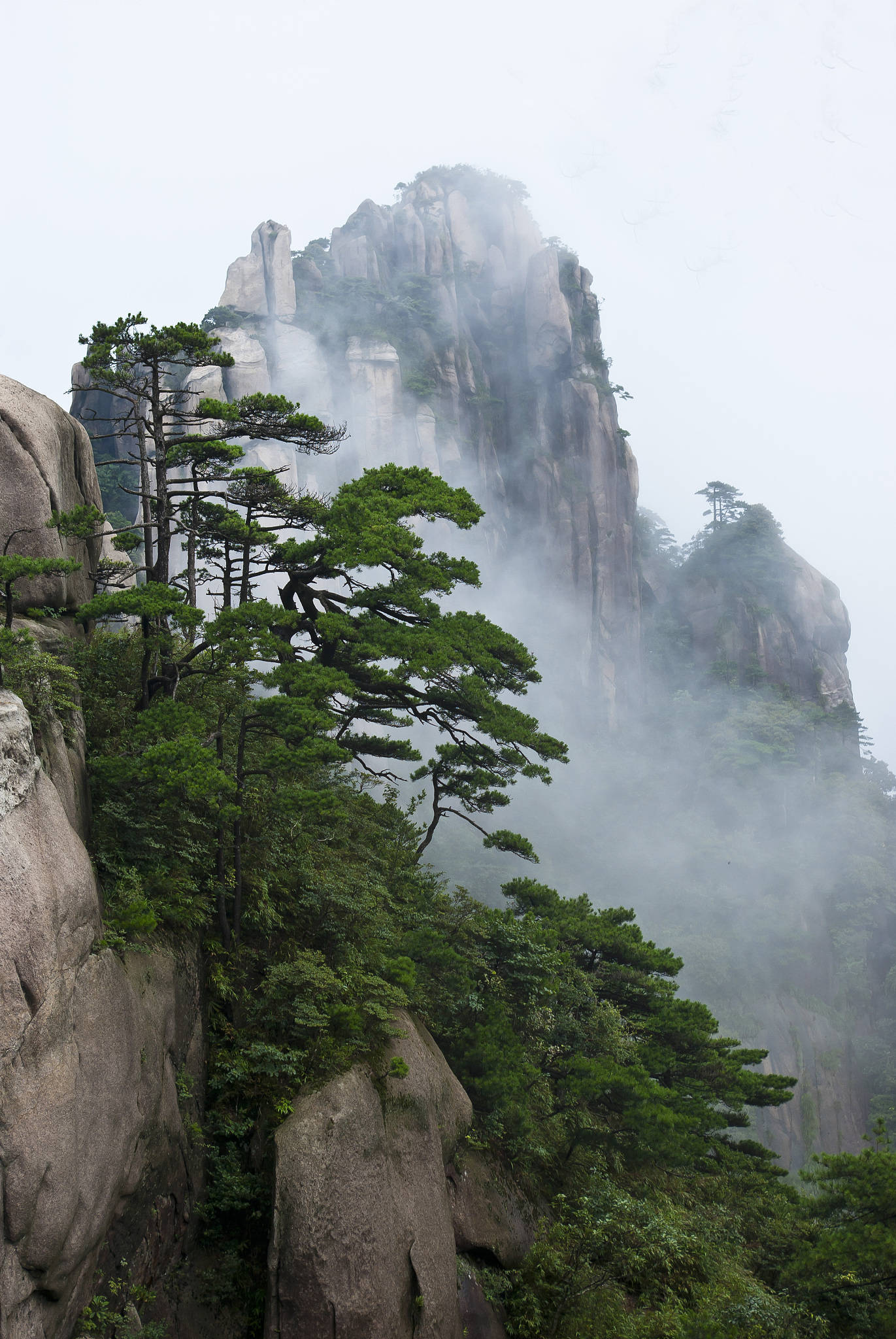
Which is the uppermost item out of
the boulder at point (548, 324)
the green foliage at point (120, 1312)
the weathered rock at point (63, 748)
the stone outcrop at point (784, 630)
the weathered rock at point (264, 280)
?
the boulder at point (548, 324)

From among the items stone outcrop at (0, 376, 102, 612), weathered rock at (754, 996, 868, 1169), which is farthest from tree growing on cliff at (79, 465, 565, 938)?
weathered rock at (754, 996, 868, 1169)

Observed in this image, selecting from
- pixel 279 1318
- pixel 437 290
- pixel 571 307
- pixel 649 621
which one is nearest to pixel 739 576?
pixel 649 621

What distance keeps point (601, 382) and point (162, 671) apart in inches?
1901

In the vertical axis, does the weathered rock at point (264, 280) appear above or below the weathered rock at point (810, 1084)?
above

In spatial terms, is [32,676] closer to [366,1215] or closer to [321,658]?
[321,658]

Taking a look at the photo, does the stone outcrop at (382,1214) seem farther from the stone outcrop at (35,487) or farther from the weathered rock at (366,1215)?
the stone outcrop at (35,487)

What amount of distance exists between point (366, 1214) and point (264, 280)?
4172cm

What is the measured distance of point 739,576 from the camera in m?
56.8

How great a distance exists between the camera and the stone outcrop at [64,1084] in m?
5.38

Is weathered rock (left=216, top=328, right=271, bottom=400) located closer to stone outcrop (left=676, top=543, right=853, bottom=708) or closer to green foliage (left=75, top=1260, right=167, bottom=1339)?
stone outcrop (left=676, top=543, right=853, bottom=708)

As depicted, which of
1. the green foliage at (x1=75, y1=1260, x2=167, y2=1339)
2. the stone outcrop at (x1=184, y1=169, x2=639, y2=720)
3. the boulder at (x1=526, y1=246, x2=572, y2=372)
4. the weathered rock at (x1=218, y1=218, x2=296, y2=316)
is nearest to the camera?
the green foliage at (x1=75, y1=1260, x2=167, y2=1339)

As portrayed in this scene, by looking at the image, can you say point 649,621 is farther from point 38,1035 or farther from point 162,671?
point 38,1035

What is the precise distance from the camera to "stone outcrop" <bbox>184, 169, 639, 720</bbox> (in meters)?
42.6

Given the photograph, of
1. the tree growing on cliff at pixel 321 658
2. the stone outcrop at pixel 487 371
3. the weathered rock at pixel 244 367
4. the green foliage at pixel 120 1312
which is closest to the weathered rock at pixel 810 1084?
the stone outcrop at pixel 487 371
